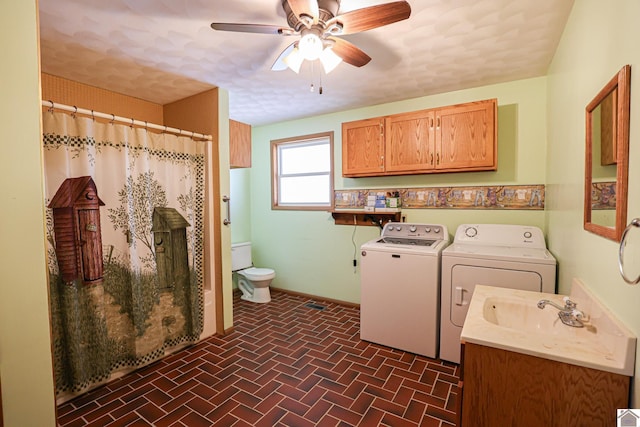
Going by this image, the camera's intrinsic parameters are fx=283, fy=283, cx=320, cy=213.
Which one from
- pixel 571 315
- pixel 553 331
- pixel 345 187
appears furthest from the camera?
pixel 345 187

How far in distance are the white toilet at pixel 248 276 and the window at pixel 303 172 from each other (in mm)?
794

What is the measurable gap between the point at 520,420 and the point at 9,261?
2.10 metres

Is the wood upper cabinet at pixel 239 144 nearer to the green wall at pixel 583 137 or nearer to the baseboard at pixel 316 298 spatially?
the baseboard at pixel 316 298

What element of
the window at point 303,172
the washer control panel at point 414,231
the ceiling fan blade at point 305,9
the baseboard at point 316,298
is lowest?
the baseboard at point 316,298

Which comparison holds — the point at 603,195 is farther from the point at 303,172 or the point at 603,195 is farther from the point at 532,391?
the point at 303,172

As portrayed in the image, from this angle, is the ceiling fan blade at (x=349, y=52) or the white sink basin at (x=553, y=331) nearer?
the white sink basin at (x=553, y=331)

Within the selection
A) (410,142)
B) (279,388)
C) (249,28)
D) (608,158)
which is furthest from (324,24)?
(279,388)

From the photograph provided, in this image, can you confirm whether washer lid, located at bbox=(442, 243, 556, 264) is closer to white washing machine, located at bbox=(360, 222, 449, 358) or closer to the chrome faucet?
white washing machine, located at bbox=(360, 222, 449, 358)

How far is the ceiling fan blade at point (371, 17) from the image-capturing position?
128 centimetres

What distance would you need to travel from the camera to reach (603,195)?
1.15 metres

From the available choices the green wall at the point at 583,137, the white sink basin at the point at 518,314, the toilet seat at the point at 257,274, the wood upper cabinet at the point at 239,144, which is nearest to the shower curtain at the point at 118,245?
the wood upper cabinet at the point at 239,144

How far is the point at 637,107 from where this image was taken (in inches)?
36.0

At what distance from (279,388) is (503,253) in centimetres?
200

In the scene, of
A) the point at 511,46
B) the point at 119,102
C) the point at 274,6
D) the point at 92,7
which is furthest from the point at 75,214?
the point at 511,46
